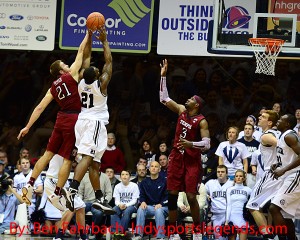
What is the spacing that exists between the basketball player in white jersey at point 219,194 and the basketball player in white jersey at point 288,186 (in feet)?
8.11

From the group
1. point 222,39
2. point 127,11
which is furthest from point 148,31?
point 222,39

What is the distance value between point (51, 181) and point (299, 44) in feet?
15.1

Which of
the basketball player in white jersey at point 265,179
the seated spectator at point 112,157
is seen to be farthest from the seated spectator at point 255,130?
the seated spectator at point 112,157

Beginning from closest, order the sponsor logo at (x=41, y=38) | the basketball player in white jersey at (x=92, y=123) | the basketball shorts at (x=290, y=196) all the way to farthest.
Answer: the basketball player in white jersey at (x=92, y=123), the basketball shorts at (x=290, y=196), the sponsor logo at (x=41, y=38)

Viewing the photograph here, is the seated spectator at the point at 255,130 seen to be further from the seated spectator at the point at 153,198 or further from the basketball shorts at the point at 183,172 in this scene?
the basketball shorts at the point at 183,172

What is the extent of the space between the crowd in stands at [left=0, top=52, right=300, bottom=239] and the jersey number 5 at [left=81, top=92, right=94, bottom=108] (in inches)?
134

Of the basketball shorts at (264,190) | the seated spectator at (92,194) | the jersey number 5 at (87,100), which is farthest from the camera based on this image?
the seated spectator at (92,194)

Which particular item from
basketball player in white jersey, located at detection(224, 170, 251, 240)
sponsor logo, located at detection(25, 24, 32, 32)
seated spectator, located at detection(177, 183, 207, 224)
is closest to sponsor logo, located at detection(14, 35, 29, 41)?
sponsor logo, located at detection(25, 24, 32, 32)

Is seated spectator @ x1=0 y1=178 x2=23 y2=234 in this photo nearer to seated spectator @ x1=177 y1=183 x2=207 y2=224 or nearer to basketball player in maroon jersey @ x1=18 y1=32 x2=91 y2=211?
seated spectator @ x1=177 y1=183 x2=207 y2=224

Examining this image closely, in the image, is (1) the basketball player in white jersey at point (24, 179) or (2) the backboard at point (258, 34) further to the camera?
(1) the basketball player in white jersey at point (24, 179)

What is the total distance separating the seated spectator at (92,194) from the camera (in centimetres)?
1625

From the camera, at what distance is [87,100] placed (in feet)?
43.4

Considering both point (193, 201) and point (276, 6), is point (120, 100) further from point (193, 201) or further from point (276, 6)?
point (193, 201)

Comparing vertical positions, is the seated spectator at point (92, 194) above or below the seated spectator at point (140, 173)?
below
